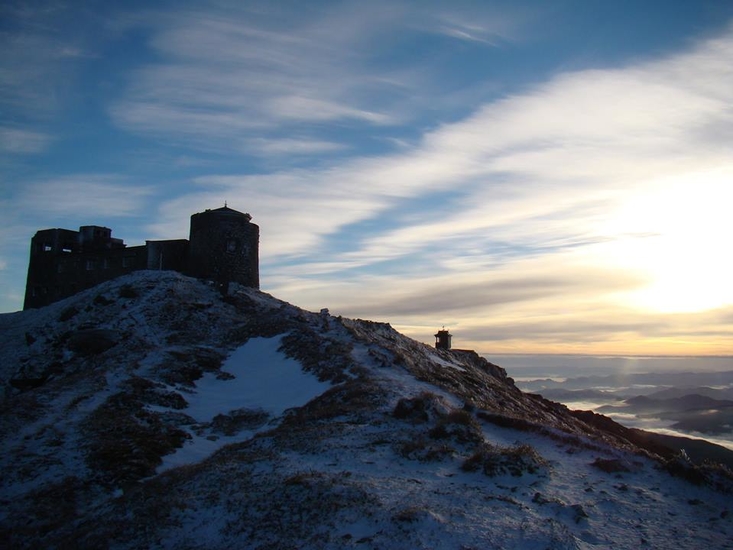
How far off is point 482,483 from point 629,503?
334 centimetres

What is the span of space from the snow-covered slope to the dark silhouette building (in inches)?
532

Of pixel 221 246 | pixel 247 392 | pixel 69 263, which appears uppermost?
pixel 221 246

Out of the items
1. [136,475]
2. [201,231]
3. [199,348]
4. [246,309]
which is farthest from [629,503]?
[201,231]

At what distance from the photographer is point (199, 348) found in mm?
31609

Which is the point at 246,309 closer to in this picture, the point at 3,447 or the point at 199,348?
the point at 199,348

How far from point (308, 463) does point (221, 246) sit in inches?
1268

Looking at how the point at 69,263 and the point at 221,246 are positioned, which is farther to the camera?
the point at 69,263

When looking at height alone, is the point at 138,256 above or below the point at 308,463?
above

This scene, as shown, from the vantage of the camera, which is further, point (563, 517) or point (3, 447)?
point (3, 447)

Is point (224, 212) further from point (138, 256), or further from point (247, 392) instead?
point (247, 392)

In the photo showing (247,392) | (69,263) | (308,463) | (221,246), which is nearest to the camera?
(308,463)

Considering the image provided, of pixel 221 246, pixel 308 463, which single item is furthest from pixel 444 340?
pixel 308 463

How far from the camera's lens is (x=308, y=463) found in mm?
14344

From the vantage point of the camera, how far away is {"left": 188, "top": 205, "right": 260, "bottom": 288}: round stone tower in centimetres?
4372
